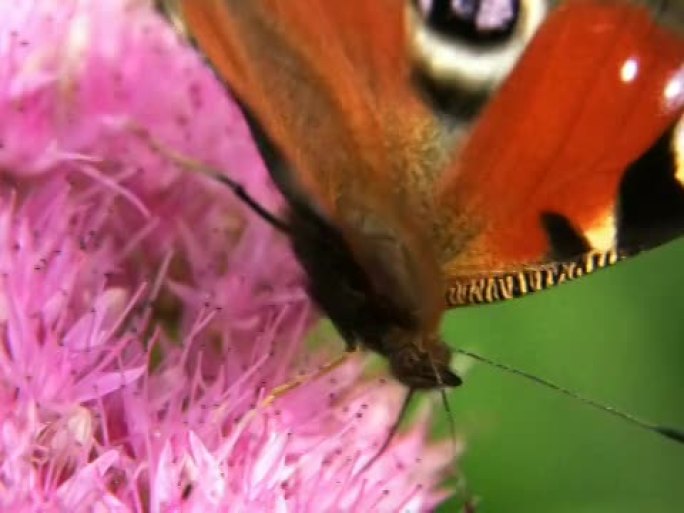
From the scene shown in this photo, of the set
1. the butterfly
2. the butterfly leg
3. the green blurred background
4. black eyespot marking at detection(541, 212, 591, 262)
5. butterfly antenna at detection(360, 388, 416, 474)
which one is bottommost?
the green blurred background

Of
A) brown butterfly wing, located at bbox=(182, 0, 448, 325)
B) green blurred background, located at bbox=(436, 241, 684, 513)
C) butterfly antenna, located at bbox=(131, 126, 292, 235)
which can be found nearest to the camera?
brown butterfly wing, located at bbox=(182, 0, 448, 325)

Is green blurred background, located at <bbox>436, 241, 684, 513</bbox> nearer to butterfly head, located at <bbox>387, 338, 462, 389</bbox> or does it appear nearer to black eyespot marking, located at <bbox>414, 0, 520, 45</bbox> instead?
butterfly head, located at <bbox>387, 338, 462, 389</bbox>

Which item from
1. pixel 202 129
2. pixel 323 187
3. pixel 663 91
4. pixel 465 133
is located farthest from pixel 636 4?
pixel 202 129

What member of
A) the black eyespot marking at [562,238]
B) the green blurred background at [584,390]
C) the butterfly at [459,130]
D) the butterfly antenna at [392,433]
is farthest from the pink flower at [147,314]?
the green blurred background at [584,390]

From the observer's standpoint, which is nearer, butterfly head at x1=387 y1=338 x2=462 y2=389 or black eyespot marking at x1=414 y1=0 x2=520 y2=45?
black eyespot marking at x1=414 y1=0 x2=520 y2=45

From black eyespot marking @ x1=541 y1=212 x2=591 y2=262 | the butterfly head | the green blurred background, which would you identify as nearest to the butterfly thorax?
the butterfly head

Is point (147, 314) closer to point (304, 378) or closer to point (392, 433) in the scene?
point (304, 378)

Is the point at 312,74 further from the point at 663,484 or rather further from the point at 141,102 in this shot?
the point at 663,484

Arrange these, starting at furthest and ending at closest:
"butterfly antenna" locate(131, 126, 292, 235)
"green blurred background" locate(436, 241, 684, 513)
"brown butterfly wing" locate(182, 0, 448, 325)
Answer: "green blurred background" locate(436, 241, 684, 513) < "butterfly antenna" locate(131, 126, 292, 235) < "brown butterfly wing" locate(182, 0, 448, 325)

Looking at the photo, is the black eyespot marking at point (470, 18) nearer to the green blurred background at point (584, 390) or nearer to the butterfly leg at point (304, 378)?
the butterfly leg at point (304, 378)
